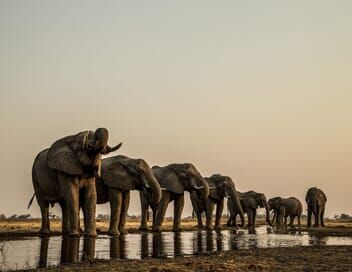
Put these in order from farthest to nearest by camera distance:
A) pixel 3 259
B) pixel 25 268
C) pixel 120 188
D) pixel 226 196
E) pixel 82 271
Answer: pixel 226 196 < pixel 120 188 < pixel 3 259 < pixel 25 268 < pixel 82 271

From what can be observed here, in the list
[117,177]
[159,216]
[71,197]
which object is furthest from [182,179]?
[71,197]

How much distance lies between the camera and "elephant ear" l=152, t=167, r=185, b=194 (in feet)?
121

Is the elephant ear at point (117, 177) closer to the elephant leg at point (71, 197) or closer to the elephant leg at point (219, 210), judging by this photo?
the elephant leg at point (71, 197)

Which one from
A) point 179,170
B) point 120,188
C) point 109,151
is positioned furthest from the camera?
point 179,170

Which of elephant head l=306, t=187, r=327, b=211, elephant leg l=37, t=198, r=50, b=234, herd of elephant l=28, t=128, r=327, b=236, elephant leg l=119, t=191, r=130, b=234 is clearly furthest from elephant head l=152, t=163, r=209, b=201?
elephant head l=306, t=187, r=327, b=211

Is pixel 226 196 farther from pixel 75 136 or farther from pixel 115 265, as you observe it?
pixel 115 265

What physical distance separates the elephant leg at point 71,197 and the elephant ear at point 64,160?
0.45 meters

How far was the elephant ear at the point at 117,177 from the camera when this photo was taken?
2806 cm

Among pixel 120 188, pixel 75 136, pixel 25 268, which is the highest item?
pixel 75 136

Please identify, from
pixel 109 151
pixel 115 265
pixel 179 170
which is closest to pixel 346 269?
pixel 115 265

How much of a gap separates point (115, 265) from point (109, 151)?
1140 cm

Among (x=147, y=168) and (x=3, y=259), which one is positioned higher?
(x=147, y=168)

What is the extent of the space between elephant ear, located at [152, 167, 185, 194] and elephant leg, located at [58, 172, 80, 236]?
13.8 m

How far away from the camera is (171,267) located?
11414mm
